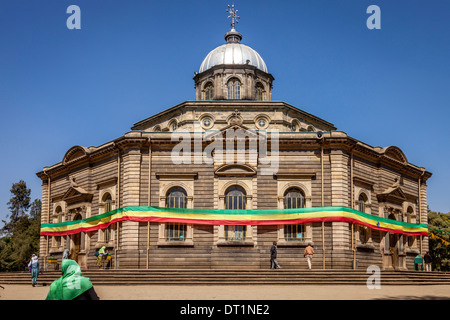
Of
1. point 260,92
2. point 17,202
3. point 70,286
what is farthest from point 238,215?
point 17,202

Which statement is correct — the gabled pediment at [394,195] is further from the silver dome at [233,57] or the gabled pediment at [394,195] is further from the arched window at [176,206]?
the silver dome at [233,57]

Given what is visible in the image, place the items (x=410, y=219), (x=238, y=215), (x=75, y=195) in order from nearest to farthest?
1. (x=238, y=215)
2. (x=75, y=195)
3. (x=410, y=219)

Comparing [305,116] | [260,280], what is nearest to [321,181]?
[260,280]

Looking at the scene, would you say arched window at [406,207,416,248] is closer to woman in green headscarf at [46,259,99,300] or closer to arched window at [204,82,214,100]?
arched window at [204,82,214,100]

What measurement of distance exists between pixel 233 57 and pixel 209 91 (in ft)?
10.5

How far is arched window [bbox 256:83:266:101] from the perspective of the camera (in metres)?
40.0

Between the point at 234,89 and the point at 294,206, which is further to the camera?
the point at 234,89

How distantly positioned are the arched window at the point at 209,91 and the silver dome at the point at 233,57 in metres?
1.67

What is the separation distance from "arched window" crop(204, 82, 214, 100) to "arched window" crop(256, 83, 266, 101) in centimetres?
326

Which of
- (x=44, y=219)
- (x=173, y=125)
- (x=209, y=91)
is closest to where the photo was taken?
(x=44, y=219)

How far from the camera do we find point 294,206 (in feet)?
95.4

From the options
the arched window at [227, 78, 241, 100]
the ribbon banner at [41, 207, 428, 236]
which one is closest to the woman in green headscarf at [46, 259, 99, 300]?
the ribbon banner at [41, 207, 428, 236]

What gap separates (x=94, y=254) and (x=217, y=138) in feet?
31.2

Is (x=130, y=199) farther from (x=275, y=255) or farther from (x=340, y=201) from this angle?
(x=340, y=201)
